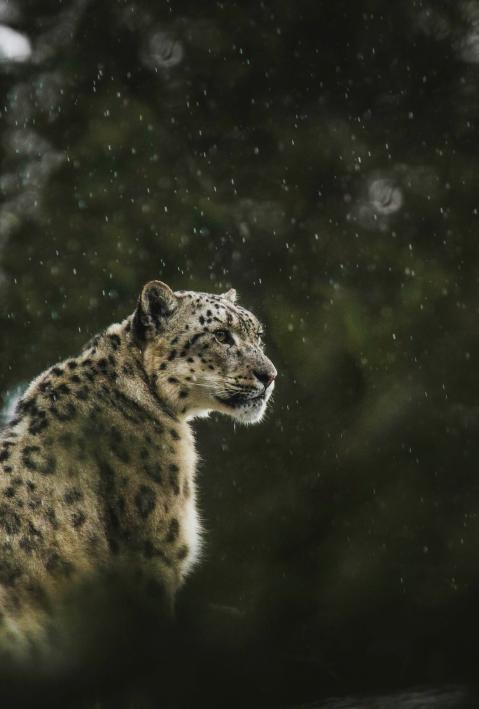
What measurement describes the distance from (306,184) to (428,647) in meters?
6.40

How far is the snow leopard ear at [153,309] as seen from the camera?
5.96 m

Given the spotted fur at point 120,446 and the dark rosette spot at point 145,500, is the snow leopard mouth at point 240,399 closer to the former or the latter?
the spotted fur at point 120,446

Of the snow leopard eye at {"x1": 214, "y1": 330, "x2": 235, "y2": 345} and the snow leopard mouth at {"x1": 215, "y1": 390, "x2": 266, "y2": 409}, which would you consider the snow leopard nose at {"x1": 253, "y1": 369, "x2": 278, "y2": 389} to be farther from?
the snow leopard eye at {"x1": 214, "y1": 330, "x2": 235, "y2": 345}

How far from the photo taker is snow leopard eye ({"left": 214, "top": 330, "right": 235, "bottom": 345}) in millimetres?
6230

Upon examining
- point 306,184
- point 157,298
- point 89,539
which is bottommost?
point 89,539

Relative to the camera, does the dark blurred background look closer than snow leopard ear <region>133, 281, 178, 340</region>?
No

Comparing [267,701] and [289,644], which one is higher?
[289,644]

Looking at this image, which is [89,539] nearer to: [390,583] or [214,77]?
[390,583]

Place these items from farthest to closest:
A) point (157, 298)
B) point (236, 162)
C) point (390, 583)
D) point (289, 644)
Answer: point (236, 162)
point (390, 583)
point (289, 644)
point (157, 298)

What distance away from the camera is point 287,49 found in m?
12.9

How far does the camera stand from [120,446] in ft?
18.6

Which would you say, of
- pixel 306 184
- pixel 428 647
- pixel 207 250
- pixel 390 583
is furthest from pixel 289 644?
pixel 306 184

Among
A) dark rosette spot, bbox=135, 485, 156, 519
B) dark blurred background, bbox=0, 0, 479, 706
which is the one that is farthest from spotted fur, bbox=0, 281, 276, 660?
dark blurred background, bbox=0, 0, 479, 706

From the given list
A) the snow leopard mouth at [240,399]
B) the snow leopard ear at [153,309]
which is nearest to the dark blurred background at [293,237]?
the snow leopard mouth at [240,399]
